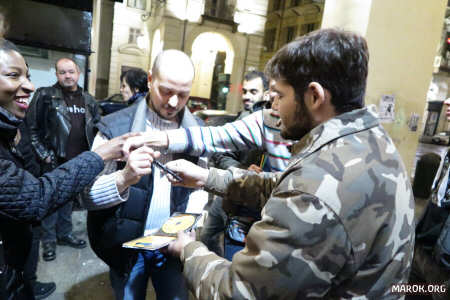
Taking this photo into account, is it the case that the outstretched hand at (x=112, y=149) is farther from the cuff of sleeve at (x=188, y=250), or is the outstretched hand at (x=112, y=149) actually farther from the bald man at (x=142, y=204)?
the cuff of sleeve at (x=188, y=250)

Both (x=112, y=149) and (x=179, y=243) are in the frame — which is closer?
(x=179, y=243)

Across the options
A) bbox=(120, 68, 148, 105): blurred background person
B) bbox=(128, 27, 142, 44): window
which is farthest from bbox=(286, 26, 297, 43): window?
bbox=(120, 68, 148, 105): blurred background person

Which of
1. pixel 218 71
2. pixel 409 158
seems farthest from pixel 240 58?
pixel 409 158

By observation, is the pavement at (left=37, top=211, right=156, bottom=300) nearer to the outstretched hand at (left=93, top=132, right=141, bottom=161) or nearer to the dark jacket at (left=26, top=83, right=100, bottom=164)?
the dark jacket at (left=26, top=83, right=100, bottom=164)

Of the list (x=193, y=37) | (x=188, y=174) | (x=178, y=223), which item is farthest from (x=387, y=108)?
(x=193, y=37)

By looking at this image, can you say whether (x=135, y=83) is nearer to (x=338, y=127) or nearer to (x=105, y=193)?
(x=105, y=193)

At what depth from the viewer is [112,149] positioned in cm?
166

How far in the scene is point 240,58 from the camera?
20.5 metres

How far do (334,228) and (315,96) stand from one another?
1.53 feet

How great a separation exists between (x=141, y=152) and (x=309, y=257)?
1.03 m

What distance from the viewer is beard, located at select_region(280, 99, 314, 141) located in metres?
1.16

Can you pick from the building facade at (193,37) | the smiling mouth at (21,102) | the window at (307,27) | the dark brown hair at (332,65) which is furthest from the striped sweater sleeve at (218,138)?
the window at (307,27)

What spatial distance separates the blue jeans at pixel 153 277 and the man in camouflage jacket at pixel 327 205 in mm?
816

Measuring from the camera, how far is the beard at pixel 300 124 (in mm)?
1157
